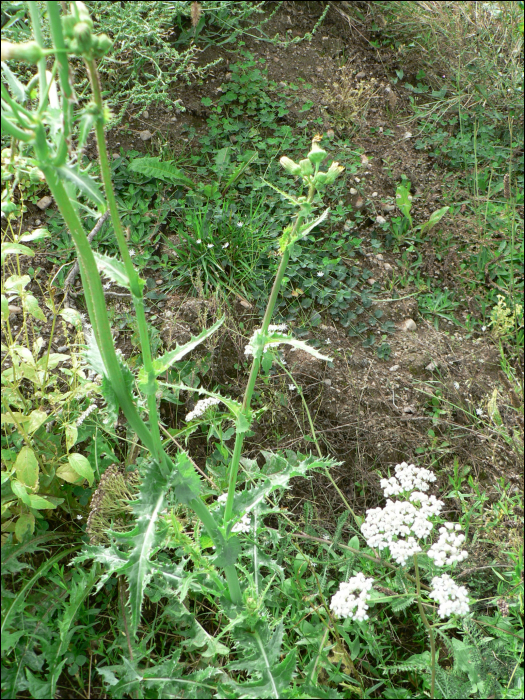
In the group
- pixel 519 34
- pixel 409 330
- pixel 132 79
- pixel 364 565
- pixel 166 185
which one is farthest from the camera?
pixel 519 34

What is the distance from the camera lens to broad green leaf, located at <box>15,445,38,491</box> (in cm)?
169

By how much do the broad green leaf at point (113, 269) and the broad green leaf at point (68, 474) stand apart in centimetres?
88

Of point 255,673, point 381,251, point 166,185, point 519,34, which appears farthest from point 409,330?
point 519,34

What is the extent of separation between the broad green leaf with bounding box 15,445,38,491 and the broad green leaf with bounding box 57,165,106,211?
38.3 inches

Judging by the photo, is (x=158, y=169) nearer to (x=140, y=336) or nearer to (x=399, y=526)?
(x=140, y=336)

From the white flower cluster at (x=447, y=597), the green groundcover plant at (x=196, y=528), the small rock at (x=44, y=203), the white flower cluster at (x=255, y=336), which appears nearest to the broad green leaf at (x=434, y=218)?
the white flower cluster at (x=255, y=336)

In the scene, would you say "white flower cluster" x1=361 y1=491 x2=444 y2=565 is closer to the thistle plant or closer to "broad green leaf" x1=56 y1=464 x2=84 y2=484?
the thistle plant

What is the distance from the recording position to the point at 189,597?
76.5 inches

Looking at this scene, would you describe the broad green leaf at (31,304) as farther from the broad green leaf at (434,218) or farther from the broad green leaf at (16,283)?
the broad green leaf at (434,218)

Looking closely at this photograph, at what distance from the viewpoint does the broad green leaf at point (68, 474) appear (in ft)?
6.13

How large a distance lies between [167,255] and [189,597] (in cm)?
162

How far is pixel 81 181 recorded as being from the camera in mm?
1016

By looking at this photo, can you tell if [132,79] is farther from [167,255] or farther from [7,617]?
[7,617]

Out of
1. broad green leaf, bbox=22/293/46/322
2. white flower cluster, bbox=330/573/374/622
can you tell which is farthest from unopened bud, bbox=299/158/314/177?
white flower cluster, bbox=330/573/374/622
